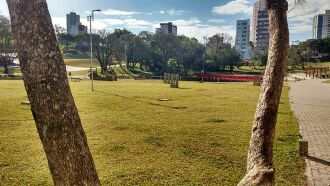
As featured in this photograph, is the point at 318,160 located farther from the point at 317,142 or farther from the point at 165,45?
the point at 165,45

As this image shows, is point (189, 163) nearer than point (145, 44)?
Yes

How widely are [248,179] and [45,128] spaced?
390cm

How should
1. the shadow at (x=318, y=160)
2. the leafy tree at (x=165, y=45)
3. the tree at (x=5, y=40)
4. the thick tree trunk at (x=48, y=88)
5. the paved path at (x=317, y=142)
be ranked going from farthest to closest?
the leafy tree at (x=165, y=45), the tree at (x=5, y=40), the shadow at (x=318, y=160), the paved path at (x=317, y=142), the thick tree trunk at (x=48, y=88)

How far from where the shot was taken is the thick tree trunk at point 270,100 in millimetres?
5715

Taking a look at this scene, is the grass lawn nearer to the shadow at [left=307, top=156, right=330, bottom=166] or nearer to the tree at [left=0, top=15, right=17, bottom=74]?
the shadow at [left=307, top=156, right=330, bottom=166]

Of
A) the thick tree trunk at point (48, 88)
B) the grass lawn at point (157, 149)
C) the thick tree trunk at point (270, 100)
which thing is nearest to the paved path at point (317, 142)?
the grass lawn at point (157, 149)

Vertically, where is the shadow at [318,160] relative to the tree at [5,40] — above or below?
below

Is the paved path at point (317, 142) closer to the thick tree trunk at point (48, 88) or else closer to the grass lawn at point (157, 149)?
the grass lawn at point (157, 149)

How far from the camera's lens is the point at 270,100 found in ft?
19.4

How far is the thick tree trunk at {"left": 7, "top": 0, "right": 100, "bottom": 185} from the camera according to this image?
3328 millimetres

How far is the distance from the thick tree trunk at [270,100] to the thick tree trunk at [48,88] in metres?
3.51

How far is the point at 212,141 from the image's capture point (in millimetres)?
11305

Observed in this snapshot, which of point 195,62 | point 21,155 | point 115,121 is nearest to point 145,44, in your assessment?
point 195,62

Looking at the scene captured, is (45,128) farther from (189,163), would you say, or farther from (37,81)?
(189,163)
